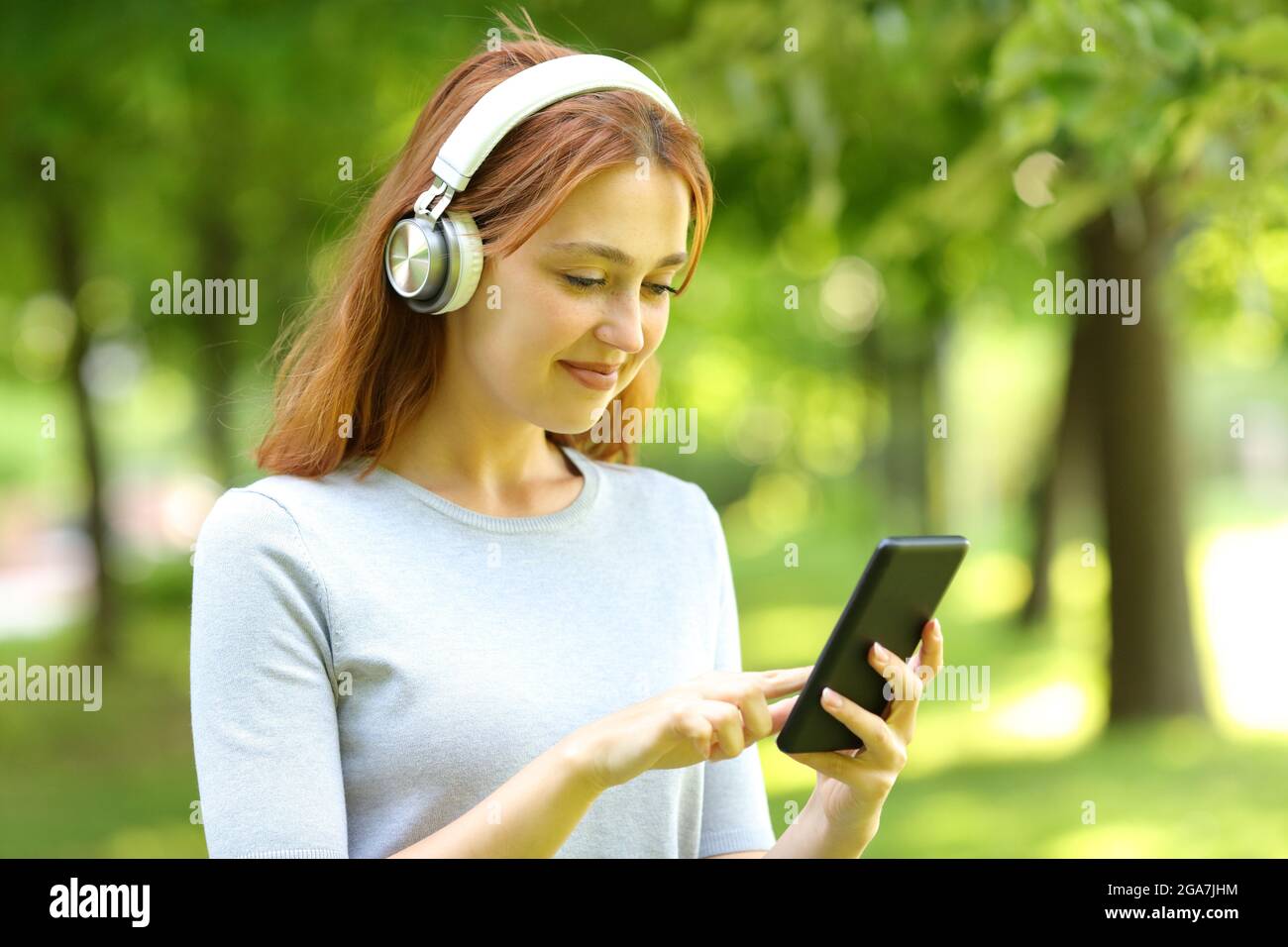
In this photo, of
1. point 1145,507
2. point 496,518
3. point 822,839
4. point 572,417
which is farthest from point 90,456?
point 822,839

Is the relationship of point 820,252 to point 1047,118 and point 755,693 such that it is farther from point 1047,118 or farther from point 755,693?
point 755,693

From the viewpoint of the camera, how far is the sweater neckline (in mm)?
2039

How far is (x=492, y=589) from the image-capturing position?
2008 millimetres

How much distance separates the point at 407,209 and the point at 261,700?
0.77 m

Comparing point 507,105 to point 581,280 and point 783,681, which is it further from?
point 783,681

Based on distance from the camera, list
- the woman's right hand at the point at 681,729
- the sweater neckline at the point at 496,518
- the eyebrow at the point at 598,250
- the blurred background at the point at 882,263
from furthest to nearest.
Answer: the blurred background at the point at 882,263
the sweater neckline at the point at 496,518
the eyebrow at the point at 598,250
the woman's right hand at the point at 681,729

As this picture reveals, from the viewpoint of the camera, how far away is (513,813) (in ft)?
5.57

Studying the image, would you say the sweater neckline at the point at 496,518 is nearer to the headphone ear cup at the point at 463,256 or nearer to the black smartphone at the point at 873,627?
the headphone ear cup at the point at 463,256

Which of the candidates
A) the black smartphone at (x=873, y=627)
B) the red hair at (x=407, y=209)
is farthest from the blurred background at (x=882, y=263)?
the black smartphone at (x=873, y=627)

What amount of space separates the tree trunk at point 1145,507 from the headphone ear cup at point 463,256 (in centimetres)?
686

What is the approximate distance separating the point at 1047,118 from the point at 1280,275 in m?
4.57

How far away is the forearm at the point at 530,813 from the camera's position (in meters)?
1.68
